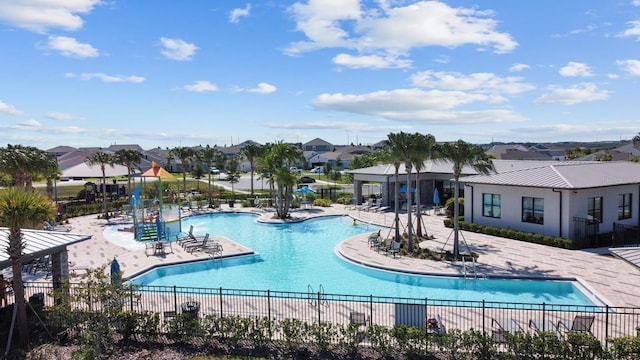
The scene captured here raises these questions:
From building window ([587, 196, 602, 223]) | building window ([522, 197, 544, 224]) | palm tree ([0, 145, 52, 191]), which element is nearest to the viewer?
building window ([587, 196, 602, 223])

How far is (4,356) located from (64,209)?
1123 inches

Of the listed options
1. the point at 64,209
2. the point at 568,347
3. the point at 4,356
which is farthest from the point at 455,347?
the point at 64,209

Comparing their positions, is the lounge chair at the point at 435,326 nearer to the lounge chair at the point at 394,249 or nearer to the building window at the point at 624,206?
the lounge chair at the point at 394,249

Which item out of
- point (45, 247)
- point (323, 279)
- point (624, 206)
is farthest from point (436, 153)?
point (45, 247)

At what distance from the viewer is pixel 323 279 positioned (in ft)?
70.0

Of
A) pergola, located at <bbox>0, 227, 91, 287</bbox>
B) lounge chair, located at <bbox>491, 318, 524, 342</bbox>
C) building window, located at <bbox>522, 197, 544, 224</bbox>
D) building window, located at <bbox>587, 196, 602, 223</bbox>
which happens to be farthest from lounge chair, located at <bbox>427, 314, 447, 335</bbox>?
building window, located at <bbox>587, 196, 602, 223</bbox>

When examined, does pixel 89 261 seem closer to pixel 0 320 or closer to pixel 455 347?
pixel 0 320

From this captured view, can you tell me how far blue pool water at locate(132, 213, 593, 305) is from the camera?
1864 centimetres

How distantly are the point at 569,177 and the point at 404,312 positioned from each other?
17673mm

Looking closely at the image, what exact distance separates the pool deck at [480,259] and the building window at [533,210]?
185cm

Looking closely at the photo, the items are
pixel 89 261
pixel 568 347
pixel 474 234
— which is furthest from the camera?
pixel 474 234

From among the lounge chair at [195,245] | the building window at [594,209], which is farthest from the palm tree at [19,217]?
the building window at [594,209]

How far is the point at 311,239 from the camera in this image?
3019cm

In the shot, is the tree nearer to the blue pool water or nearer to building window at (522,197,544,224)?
the blue pool water
